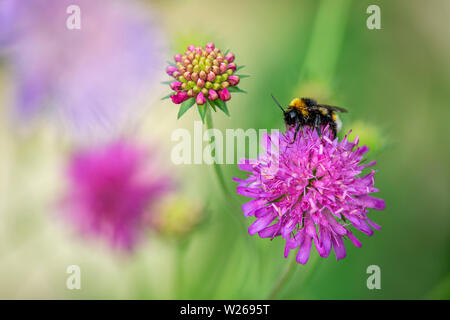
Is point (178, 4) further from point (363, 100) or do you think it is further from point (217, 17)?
point (363, 100)

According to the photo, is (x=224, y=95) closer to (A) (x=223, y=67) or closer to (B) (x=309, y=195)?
(A) (x=223, y=67)

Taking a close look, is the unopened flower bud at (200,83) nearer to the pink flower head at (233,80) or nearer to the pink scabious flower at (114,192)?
the pink flower head at (233,80)

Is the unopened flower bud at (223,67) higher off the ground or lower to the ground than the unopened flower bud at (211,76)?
higher

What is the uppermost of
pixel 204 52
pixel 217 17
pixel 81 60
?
pixel 217 17

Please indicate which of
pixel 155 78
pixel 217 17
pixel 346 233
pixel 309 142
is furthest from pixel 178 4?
pixel 346 233
